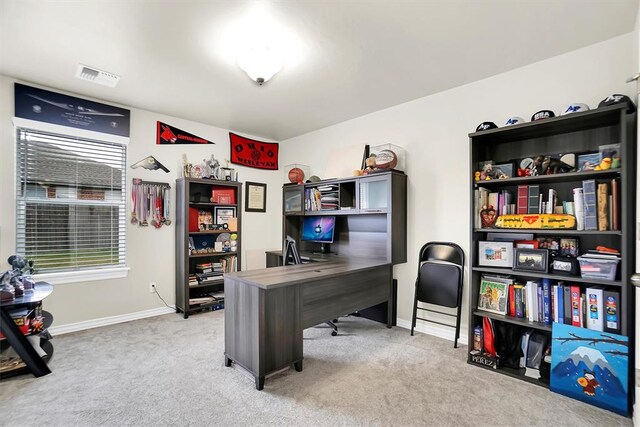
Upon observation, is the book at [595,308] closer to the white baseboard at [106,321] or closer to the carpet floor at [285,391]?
the carpet floor at [285,391]

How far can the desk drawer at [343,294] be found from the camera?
240cm

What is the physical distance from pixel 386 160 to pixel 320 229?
1.34 metres

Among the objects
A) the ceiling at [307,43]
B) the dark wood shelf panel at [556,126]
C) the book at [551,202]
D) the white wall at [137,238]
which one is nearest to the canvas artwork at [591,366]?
the book at [551,202]

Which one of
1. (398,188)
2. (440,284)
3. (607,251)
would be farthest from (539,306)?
(398,188)

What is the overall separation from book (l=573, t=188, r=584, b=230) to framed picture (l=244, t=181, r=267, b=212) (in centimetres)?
389

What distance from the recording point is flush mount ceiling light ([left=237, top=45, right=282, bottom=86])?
2.24 m

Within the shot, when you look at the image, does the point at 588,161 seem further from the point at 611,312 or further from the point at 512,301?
the point at 512,301

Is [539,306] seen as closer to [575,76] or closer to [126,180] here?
[575,76]

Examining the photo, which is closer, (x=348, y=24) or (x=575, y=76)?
(x=348, y=24)

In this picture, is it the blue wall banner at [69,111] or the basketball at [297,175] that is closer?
the blue wall banner at [69,111]

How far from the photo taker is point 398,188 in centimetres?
323

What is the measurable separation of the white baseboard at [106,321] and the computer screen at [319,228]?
80.2 inches

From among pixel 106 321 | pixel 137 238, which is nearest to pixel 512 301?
pixel 137 238

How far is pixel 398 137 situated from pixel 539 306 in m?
2.15
